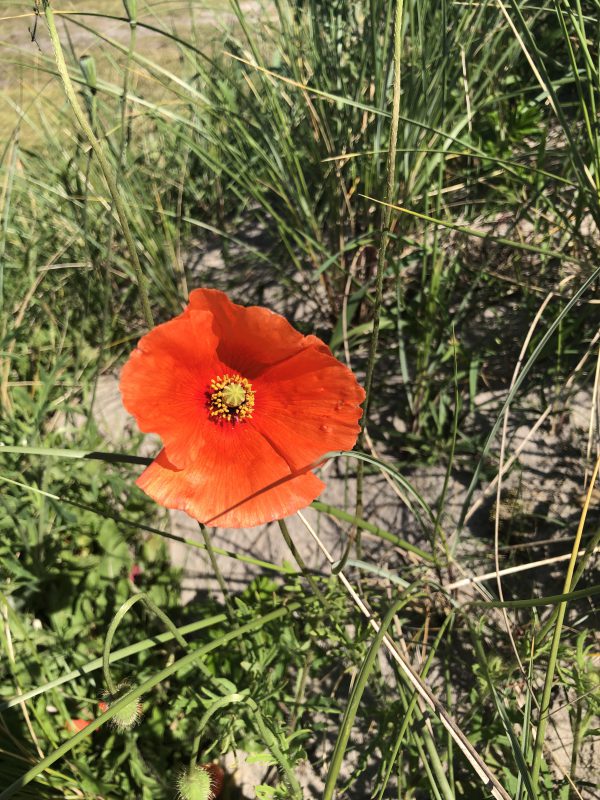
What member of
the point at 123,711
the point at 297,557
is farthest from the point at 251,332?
the point at 123,711

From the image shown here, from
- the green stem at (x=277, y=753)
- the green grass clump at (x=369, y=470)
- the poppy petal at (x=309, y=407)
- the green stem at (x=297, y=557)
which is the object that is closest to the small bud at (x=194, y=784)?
the green grass clump at (x=369, y=470)

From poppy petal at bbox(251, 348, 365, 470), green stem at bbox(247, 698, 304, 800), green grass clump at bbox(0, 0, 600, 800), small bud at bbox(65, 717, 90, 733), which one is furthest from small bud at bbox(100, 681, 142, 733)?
small bud at bbox(65, 717, 90, 733)

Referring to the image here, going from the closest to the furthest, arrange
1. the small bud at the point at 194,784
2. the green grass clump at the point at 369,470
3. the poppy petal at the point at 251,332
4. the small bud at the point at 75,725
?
the small bud at the point at 194,784
the poppy petal at the point at 251,332
the green grass clump at the point at 369,470
the small bud at the point at 75,725

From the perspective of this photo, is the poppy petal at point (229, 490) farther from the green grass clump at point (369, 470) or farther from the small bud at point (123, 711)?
the small bud at point (123, 711)

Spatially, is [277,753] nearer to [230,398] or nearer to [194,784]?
[194,784]

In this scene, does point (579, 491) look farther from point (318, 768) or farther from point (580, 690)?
point (318, 768)

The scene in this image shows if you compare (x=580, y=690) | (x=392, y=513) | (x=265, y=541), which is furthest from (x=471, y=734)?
(x=265, y=541)
